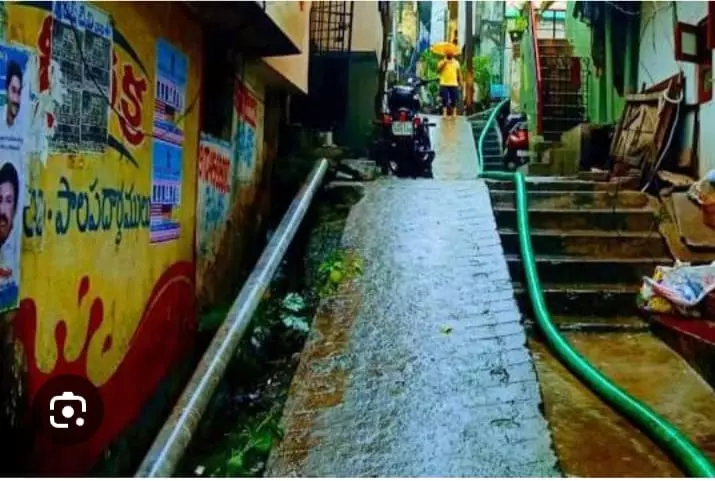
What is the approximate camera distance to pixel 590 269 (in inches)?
245

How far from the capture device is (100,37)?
3521 mm

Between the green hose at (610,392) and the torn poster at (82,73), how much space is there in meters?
3.20

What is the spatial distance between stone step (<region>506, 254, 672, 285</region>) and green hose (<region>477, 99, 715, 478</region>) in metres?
0.19

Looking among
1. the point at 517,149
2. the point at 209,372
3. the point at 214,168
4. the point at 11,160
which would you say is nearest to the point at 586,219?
the point at 214,168

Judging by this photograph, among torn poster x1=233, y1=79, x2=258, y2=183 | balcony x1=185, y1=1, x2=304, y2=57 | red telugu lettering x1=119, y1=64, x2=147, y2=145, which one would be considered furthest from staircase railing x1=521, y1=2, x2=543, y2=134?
red telugu lettering x1=119, y1=64, x2=147, y2=145

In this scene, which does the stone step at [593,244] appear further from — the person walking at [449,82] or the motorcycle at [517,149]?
the person walking at [449,82]

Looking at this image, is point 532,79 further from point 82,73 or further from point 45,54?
point 45,54

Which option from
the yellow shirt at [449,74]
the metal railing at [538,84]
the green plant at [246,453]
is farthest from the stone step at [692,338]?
the yellow shirt at [449,74]

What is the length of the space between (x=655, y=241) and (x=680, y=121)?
243cm

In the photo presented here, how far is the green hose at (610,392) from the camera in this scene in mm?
3338

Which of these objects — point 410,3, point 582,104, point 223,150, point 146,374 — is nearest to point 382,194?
point 223,150

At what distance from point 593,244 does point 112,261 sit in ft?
14.7

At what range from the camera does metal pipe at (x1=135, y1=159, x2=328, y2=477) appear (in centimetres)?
309

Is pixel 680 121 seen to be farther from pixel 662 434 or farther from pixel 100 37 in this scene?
pixel 100 37
